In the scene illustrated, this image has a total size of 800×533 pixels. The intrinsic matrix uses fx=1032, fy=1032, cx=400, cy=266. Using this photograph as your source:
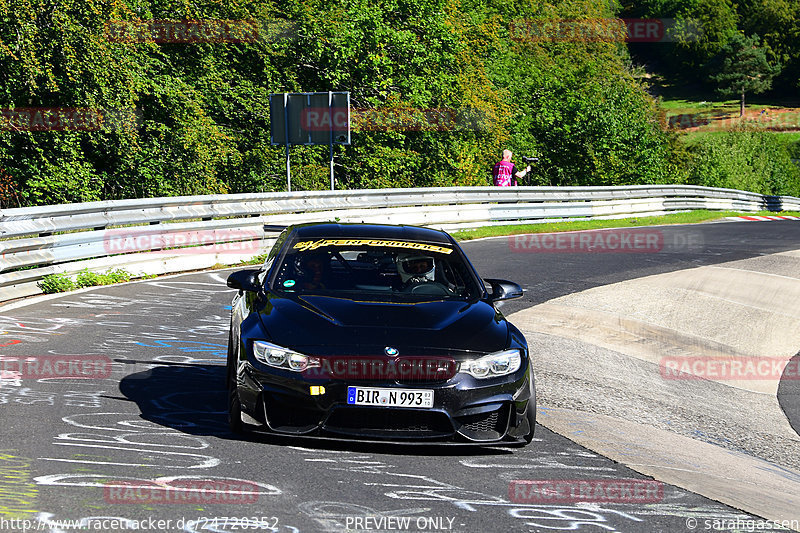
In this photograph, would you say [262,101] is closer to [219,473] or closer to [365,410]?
[365,410]

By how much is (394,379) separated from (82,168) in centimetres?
2002

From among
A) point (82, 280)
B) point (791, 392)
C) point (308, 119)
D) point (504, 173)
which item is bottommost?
point (791, 392)

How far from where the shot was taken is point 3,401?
6.85m

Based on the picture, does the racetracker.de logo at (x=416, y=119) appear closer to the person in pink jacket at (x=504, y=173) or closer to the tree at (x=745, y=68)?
the person in pink jacket at (x=504, y=173)

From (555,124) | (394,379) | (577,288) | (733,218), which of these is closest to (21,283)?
(577,288)

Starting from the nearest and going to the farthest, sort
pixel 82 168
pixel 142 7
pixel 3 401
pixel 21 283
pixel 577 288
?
pixel 3 401 → pixel 21 283 → pixel 577 288 → pixel 82 168 → pixel 142 7

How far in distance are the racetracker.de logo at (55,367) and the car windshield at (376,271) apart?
1.96 meters

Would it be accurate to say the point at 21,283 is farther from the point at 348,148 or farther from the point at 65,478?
the point at 348,148

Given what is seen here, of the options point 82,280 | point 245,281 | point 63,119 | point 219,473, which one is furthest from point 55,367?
point 63,119

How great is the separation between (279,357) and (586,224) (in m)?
22.8

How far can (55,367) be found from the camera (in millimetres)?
8172

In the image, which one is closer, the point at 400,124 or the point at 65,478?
the point at 65,478

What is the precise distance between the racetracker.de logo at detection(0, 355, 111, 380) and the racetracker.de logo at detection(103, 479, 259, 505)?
309cm

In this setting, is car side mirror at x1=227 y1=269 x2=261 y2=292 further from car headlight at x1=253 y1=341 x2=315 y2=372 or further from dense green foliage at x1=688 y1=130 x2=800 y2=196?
dense green foliage at x1=688 y1=130 x2=800 y2=196
